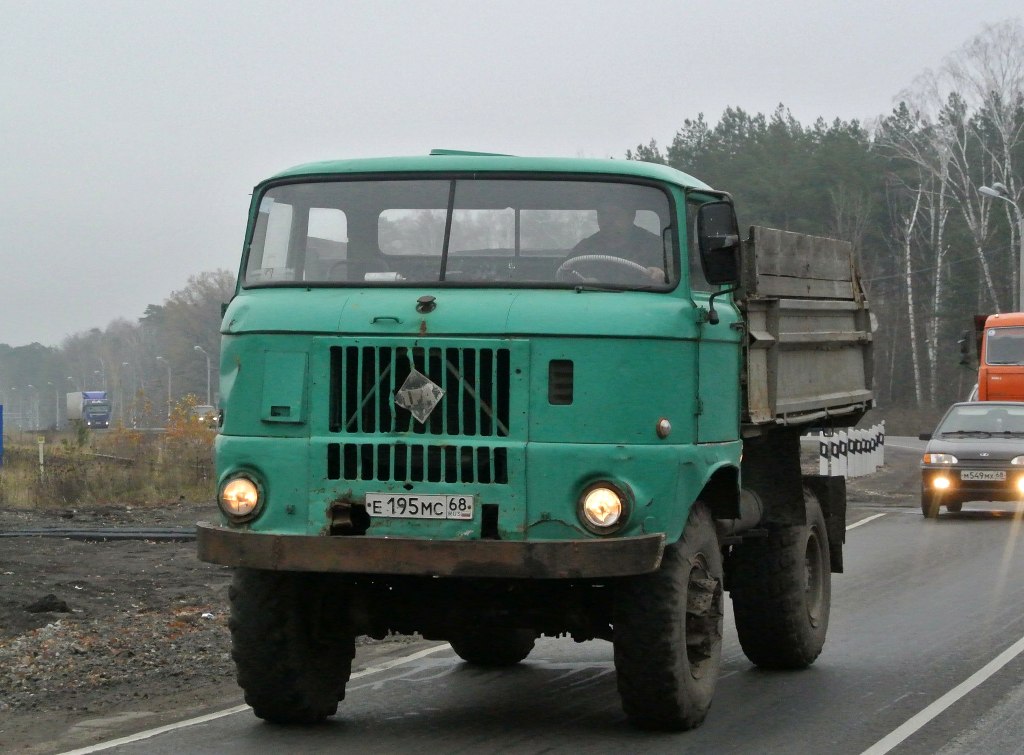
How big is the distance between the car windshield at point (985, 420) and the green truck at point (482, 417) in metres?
15.3

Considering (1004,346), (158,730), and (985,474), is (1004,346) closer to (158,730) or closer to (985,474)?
Answer: (985,474)

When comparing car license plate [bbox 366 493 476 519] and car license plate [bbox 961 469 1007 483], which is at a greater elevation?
car license plate [bbox 366 493 476 519]

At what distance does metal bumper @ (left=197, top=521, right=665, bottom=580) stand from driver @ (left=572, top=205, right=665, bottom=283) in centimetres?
134

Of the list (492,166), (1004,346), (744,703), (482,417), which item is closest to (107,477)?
(1004,346)

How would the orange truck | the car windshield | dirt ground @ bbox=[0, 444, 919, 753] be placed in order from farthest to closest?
1. the orange truck
2. the car windshield
3. dirt ground @ bbox=[0, 444, 919, 753]

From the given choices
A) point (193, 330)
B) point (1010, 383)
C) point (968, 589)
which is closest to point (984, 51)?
point (1010, 383)

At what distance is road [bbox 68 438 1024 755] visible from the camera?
23.6ft

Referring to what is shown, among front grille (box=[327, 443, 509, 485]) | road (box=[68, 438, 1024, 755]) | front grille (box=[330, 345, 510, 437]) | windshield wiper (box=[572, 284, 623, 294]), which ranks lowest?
road (box=[68, 438, 1024, 755])

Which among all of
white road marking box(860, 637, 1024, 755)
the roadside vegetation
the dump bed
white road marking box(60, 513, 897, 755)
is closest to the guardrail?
the roadside vegetation

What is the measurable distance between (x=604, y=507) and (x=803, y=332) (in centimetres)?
286

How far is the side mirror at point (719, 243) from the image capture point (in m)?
7.39

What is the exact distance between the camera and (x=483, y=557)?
21.8 feet

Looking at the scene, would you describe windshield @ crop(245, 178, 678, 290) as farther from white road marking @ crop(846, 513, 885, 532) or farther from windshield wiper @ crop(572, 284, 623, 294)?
white road marking @ crop(846, 513, 885, 532)

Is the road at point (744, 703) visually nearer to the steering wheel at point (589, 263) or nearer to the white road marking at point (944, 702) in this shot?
the white road marking at point (944, 702)
